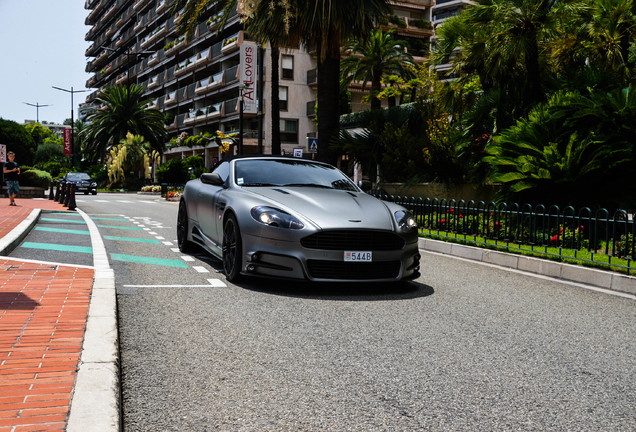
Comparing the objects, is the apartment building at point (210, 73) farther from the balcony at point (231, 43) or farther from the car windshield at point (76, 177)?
the car windshield at point (76, 177)

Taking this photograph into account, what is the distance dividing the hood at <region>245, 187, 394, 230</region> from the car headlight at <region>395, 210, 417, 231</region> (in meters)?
0.11

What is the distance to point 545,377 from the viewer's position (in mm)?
3957

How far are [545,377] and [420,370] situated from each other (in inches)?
30.5

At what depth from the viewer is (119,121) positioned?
66125 mm

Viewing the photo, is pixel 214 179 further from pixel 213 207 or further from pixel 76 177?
pixel 76 177

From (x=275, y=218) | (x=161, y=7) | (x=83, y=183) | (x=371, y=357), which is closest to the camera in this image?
(x=371, y=357)

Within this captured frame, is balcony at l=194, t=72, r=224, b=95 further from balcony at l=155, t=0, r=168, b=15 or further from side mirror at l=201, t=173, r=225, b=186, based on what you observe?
side mirror at l=201, t=173, r=225, b=186

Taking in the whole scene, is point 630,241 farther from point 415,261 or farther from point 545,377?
point 545,377

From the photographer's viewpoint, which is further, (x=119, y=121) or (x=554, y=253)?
(x=119, y=121)

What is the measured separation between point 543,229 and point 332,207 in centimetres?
446

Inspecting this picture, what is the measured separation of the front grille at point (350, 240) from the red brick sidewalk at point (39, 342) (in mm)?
2201

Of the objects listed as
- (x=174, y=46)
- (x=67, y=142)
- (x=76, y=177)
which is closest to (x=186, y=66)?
(x=174, y=46)

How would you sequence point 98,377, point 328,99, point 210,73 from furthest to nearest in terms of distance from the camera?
point 210,73 < point 328,99 < point 98,377

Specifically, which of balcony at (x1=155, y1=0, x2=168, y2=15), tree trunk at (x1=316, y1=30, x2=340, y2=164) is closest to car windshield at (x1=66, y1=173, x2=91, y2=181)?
tree trunk at (x1=316, y1=30, x2=340, y2=164)
